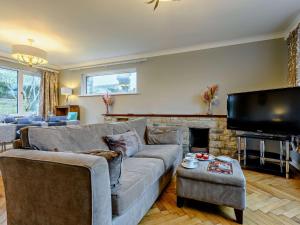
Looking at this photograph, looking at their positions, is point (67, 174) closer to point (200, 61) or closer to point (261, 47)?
point (200, 61)

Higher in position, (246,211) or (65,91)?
(65,91)

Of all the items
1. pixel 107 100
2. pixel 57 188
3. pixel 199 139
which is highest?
pixel 107 100

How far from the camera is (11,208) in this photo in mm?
1332

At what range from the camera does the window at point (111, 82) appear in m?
4.96

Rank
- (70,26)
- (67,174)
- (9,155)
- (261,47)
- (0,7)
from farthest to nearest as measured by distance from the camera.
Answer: (261,47), (70,26), (0,7), (9,155), (67,174)

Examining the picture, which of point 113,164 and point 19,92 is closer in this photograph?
point 113,164

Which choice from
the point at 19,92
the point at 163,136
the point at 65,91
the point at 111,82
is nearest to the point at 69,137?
the point at 163,136

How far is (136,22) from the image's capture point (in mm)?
2977

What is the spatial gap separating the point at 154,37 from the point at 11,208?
3348mm

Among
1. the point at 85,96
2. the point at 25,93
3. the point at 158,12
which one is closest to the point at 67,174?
the point at 158,12

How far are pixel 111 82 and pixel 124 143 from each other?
3373mm

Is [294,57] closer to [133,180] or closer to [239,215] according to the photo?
[239,215]

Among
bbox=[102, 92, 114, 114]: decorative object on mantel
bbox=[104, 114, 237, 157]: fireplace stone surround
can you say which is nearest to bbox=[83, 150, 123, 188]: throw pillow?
bbox=[104, 114, 237, 157]: fireplace stone surround

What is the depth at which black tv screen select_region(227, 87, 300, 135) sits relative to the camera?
2617mm
